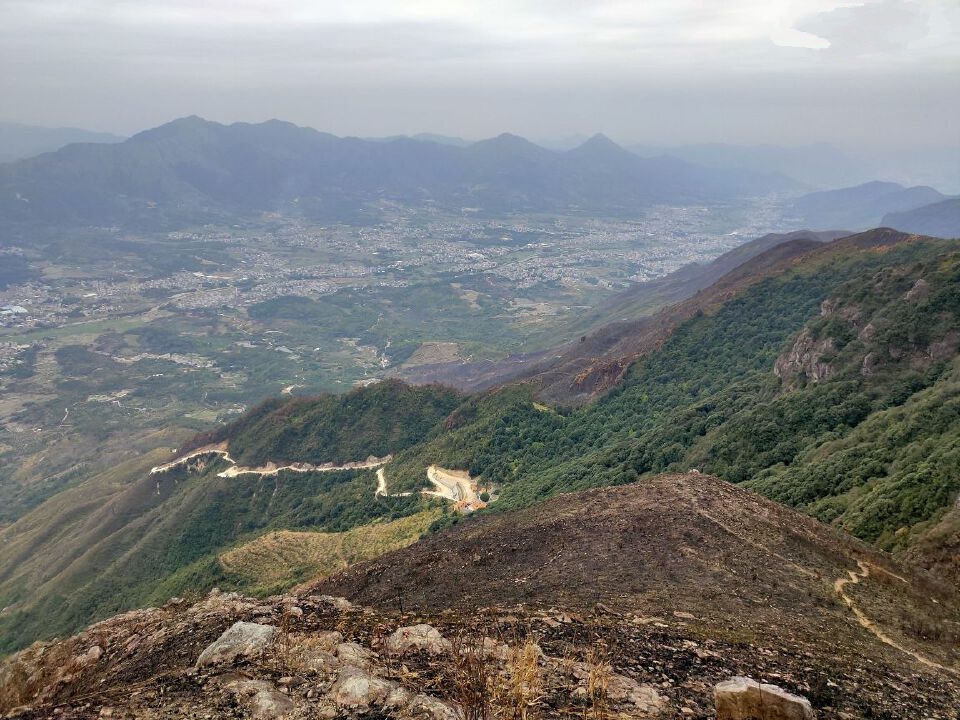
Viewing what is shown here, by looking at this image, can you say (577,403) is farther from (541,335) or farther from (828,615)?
(541,335)

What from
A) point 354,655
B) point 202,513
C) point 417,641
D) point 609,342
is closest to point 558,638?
point 417,641

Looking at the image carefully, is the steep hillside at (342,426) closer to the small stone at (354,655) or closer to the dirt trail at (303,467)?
the dirt trail at (303,467)

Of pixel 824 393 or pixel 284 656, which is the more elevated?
pixel 284 656

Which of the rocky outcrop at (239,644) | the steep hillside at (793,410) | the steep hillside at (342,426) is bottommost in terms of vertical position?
the steep hillside at (342,426)

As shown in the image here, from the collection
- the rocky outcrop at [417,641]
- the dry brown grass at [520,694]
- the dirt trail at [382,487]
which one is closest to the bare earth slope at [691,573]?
the rocky outcrop at [417,641]

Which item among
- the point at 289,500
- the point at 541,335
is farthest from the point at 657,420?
the point at 541,335

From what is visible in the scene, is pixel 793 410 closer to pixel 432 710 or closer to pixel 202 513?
pixel 432 710

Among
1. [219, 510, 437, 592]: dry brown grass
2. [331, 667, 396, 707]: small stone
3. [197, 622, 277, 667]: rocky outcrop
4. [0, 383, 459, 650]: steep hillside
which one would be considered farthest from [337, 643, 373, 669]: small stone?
[0, 383, 459, 650]: steep hillside
